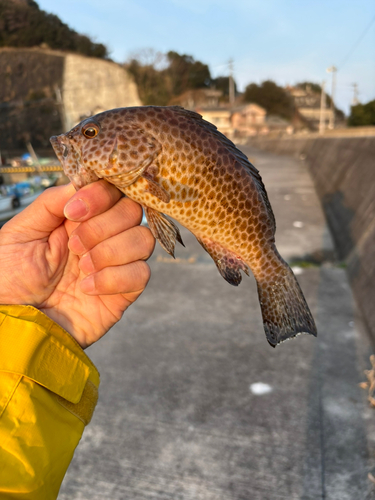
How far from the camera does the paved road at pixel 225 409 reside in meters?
2.81

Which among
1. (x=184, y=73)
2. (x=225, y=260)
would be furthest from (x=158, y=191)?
(x=184, y=73)

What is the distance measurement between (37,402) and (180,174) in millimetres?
1117

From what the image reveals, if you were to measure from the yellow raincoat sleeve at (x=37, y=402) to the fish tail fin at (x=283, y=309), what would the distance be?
0.93 m

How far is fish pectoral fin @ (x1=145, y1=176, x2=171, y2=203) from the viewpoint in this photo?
1423mm

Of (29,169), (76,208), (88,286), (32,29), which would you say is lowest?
(29,169)

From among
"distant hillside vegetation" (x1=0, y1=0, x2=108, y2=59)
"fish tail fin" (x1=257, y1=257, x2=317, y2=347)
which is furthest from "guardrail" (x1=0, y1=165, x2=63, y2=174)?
"fish tail fin" (x1=257, y1=257, x2=317, y2=347)

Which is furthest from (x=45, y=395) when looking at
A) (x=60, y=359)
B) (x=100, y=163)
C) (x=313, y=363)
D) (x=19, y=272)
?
(x=313, y=363)

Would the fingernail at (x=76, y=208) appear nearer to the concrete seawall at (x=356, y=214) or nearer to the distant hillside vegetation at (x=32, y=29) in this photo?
the concrete seawall at (x=356, y=214)

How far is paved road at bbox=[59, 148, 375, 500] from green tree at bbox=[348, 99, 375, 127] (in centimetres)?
3679

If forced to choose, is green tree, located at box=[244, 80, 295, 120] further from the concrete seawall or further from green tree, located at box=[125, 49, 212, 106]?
the concrete seawall

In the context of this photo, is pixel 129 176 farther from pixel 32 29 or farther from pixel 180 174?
pixel 32 29

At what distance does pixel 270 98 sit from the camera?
89750 mm

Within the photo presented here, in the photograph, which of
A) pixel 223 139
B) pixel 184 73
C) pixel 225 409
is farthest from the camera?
pixel 184 73

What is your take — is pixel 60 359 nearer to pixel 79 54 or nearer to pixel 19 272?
pixel 19 272
